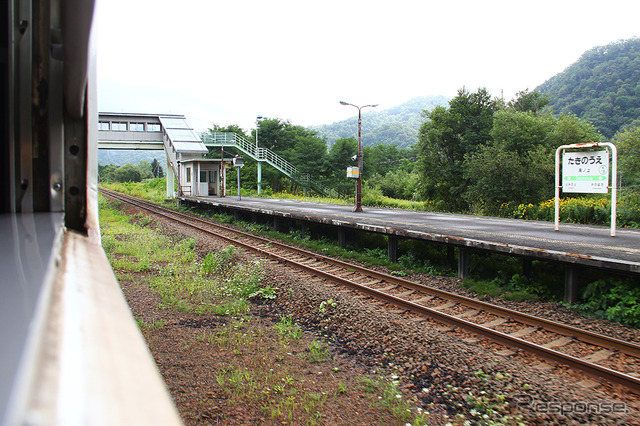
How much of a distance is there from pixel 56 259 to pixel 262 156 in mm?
39135

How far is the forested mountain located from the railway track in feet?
188

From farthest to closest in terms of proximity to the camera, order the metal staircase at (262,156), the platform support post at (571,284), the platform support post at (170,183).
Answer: the metal staircase at (262,156), the platform support post at (170,183), the platform support post at (571,284)

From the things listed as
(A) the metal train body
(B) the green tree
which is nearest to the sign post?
(A) the metal train body

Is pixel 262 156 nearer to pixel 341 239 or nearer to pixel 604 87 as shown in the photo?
pixel 341 239

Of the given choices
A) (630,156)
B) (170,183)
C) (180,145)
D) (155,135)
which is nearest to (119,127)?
(155,135)

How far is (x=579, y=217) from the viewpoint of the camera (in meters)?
15.2

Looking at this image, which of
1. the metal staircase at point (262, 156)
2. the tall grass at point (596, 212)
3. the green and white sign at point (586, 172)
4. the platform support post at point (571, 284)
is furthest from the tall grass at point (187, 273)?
the metal staircase at point (262, 156)

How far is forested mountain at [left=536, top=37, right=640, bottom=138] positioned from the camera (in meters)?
60.8

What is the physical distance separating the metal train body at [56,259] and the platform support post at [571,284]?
662 cm

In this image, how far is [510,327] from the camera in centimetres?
549

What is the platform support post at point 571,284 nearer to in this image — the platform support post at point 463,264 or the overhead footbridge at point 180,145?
the platform support post at point 463,264

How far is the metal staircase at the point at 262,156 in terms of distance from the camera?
3828cm

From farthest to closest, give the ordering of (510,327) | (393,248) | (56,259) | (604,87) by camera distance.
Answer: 1. (604,87)
2. (393,248)
3. (510,327)
4. (56,259)

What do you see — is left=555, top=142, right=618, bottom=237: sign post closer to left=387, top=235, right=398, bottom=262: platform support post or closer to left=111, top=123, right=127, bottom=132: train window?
left=387, top=235, right=398, bottom=262: platform support post
